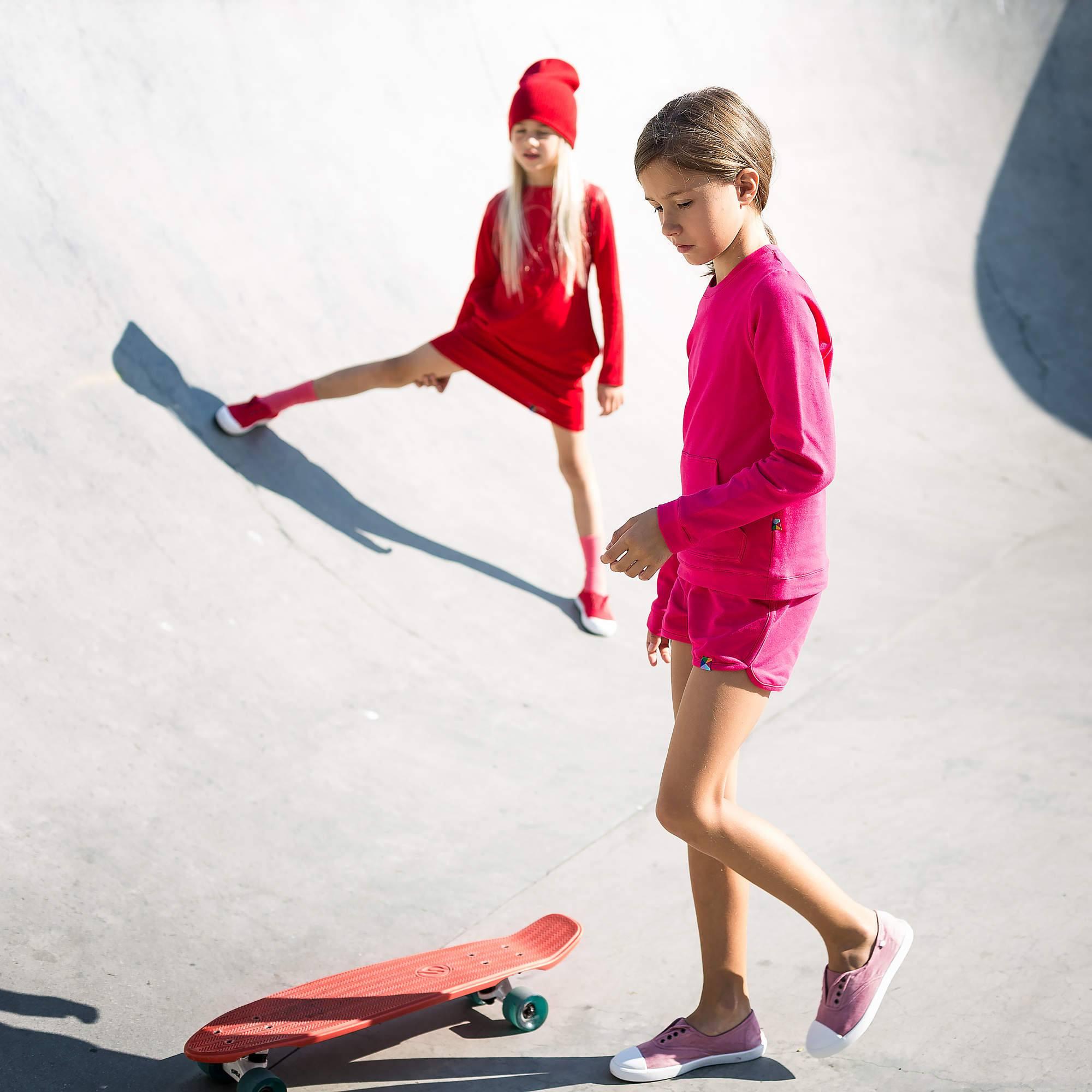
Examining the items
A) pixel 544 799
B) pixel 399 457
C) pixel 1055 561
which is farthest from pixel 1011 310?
pixel 544 799

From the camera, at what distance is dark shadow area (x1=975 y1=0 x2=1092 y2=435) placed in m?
7.26

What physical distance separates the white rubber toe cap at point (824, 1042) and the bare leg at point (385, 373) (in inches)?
107

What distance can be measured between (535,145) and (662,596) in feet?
7.36

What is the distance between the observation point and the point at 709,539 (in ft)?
6.49

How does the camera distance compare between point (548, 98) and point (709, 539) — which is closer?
point (709, 539)

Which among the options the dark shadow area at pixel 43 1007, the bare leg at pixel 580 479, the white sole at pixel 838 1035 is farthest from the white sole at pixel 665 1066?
the bare leg at pixel 580 479

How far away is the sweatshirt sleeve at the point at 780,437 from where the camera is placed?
5.96ft

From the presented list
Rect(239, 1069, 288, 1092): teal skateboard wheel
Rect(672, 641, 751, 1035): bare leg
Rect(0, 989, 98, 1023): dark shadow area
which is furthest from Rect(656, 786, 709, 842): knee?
Rect(0, 989, 98, 1023): dark shadow area

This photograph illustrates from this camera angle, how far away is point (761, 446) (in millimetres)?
1941

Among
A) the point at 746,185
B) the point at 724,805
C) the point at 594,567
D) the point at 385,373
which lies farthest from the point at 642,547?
the point at 385,373

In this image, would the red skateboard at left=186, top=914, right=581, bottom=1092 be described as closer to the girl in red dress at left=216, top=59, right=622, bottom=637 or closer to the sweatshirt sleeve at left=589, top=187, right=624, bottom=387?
the girl in red dress at left=216, top=59, right=622, bottom=637

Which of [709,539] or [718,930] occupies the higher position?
[709,539]

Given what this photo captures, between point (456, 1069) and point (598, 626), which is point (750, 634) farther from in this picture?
point (598, 626)

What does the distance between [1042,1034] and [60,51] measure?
460 cm
